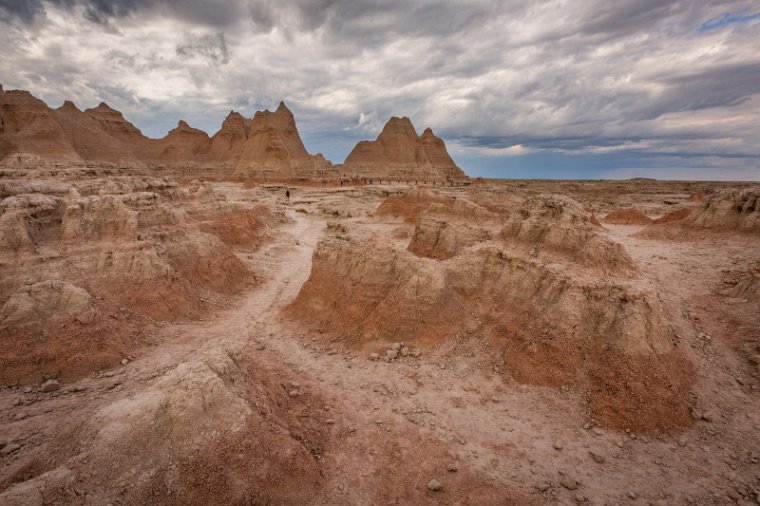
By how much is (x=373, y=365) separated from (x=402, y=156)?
372 feet

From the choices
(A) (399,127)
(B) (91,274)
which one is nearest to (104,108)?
(A) (399,127)

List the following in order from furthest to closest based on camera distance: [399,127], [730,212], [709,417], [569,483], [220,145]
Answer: [399,127] → [220,145] → [730,212] → [709,417] → [569,483]

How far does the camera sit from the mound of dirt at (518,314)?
8844 millimetres

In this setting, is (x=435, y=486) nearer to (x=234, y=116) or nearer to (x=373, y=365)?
(x=373, y=365)

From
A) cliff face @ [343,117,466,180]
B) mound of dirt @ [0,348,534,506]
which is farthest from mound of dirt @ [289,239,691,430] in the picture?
cliff face @ [343,117,466,180]

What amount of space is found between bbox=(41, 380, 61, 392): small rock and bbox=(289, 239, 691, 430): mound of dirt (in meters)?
7.33

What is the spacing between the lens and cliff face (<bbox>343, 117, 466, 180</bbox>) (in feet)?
383

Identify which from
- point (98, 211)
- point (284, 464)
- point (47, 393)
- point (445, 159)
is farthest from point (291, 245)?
point (445, 159)

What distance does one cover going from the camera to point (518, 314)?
11266mm

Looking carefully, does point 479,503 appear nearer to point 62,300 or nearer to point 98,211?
point 62,300

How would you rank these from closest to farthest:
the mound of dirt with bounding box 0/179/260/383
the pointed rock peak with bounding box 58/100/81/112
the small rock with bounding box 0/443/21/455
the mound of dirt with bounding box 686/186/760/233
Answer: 1. the small rock with bounding box 0/443/21/455
2. the mound of dirt with bounding box 0/179/260/383
3. the mound of dirt with bounding box 686/186/760/233
4. the pointed rock peak with bounding box 58/100/81/112

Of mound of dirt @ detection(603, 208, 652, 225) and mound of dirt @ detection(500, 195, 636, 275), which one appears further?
mound of dirt @ detection(603, 208, 652, 225)

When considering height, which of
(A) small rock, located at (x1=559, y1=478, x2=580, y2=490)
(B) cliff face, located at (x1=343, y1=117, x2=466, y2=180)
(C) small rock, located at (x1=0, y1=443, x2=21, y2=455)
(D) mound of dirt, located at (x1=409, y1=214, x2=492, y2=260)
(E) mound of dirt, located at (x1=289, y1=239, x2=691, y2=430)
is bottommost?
(A) small rock, located at (x1=559, y1=478, x2=580, y2=490)

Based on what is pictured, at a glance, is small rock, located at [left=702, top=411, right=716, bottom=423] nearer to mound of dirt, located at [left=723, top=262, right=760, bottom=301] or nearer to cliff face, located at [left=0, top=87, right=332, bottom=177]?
mound of dirt, located at [left=723, top=262, right=760, bottom=301]
